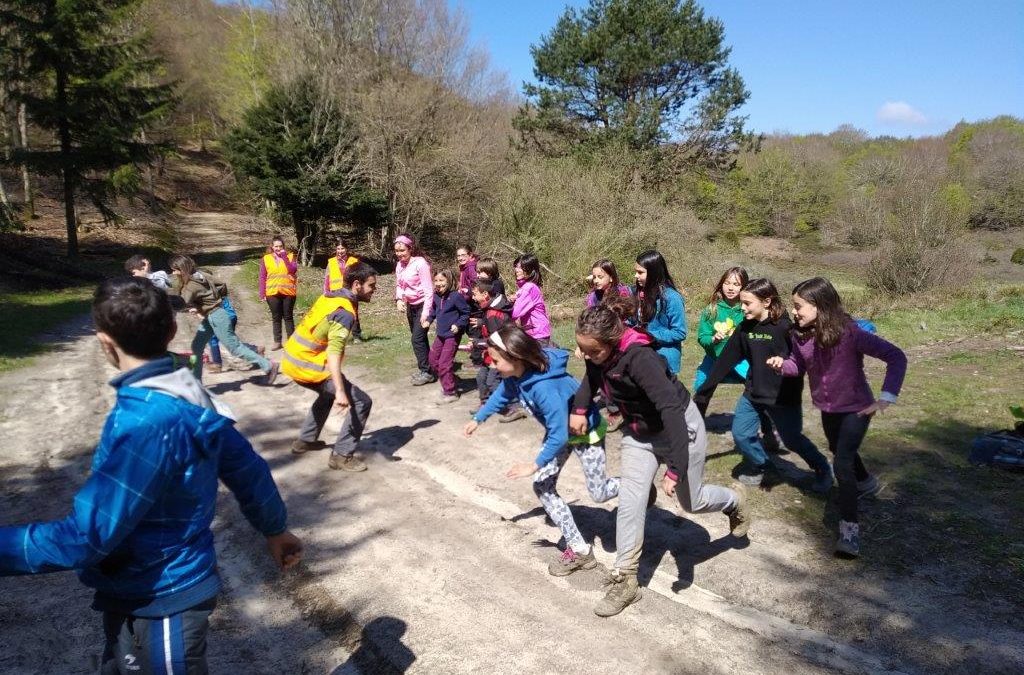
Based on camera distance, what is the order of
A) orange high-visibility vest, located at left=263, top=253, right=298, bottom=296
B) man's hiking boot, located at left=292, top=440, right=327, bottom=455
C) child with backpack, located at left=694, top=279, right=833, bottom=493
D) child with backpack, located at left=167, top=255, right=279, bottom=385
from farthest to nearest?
1. orange high-visibility vest, located at left=263, top=253, right=298, bottom=296
2. child with backpack, located at left=167, top=255, right=279, bottom=385
3. man's hiking boot, located at left=292, top=440, right=327, bottom=455
4. child with backpack, located at left=694, top=279, right=833, bottom=493

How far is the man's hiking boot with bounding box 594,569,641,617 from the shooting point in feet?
12.8

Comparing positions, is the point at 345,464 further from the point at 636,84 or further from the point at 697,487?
the point at 636,84

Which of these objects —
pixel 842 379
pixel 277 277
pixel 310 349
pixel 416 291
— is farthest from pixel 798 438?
pixel 277 277

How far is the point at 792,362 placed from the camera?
4988mm

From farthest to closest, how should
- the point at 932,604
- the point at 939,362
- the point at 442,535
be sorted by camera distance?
the point at 939,362
the point at 442,535
the point at 932,604

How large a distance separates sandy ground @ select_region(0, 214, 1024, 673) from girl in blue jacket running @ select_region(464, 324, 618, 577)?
29 centimetres

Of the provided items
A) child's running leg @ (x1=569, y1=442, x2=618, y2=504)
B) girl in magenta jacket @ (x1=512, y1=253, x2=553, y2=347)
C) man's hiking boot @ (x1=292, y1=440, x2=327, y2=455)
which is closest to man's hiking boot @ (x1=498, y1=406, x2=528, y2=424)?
girl in magenta jacket @ (x1=512, y1=253, x2=553, y2=347)

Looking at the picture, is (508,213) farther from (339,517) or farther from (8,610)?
(8,610)

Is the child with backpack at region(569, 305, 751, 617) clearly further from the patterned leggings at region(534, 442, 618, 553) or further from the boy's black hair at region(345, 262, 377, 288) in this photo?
the boy's black hair at region(345, 262, 377, 288)

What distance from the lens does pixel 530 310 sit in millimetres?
7648

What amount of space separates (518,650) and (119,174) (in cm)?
2581

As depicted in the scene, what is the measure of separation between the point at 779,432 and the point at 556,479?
2140 millimetres

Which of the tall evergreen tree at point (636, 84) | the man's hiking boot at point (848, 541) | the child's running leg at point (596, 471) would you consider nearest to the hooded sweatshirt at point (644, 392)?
the child's running leg at point (596, 471)

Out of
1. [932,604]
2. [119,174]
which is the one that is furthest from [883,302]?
[119,174]
